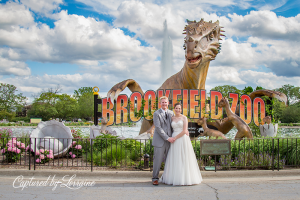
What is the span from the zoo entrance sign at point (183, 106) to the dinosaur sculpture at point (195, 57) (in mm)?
432

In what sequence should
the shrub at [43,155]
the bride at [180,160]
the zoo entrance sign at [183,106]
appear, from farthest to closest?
A: 1. the zoo entrance sign at [183,106]
2. the shrub at [43,155]
3. the bride at [180,160]

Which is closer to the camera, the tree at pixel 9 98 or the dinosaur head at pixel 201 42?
the dinosaur head at pixel 201 42

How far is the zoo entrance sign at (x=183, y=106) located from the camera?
1159 cm

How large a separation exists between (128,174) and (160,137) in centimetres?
170

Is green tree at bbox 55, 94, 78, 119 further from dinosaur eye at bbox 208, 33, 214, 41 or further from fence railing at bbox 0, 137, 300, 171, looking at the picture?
dinosaur eye at bbox 208, 33, 214, 41

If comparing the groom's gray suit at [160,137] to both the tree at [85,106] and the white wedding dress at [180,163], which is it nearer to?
the white wedding dress at [180,163]

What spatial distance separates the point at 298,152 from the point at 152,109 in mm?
6070

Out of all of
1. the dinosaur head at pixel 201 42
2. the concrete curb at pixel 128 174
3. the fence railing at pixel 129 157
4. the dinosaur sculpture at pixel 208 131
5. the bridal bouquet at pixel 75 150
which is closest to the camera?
the concrete curb at pixel 128 174

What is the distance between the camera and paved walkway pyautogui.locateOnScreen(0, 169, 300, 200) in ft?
17.3

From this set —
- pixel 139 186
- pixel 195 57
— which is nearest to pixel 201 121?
pixel 195 57

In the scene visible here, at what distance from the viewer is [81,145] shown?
9828 millimetres

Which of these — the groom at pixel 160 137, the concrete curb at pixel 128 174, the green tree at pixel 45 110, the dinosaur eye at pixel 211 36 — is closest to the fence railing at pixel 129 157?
the concrete curb at pixel 128 174

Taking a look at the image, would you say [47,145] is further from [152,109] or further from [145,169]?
[152,109]

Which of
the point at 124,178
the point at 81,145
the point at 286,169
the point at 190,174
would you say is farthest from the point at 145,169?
the point at 286,169
